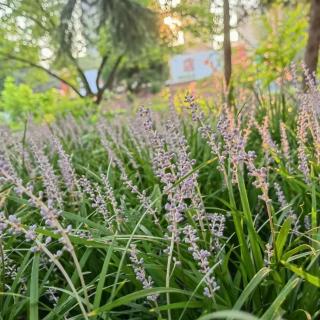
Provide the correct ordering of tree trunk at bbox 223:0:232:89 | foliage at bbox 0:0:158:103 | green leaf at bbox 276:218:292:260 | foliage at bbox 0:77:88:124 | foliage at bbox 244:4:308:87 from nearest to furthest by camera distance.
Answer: green leaf at bbox 276:218:292:260, tree trunk at bbox 223:0:232:89, foliage at bbox 0:0:158:103, foliage at bbox 244:4:308:87, foliage at bbox 0:77:88:124

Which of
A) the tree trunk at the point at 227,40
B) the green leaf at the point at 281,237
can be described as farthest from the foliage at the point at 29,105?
the green leaf at the point at 281,237

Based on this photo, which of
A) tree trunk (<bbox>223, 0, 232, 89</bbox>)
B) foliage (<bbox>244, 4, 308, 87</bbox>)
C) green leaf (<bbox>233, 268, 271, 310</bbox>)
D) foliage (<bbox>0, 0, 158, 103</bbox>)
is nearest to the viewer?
green leaf (<bbox>233, 268, 271, 310</bbox>)

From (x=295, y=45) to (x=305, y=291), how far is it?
25.0 ft

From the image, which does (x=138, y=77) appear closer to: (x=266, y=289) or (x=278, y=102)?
(x=278, y=102)

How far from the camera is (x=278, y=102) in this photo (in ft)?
14.9

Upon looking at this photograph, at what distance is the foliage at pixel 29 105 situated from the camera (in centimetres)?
939

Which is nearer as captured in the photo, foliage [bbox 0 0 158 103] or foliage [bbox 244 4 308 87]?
foliage [bbox 0 0 158 103]

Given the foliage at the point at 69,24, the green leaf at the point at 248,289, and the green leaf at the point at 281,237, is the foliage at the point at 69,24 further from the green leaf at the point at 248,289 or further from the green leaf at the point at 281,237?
the green leaf at the point at 248,289

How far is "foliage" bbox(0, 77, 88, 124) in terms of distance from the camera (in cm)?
939

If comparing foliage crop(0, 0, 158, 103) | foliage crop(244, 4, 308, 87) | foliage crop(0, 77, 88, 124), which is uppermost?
foliage crop(0, 0, 158, 103)

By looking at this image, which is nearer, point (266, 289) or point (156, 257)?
point (266, 289)

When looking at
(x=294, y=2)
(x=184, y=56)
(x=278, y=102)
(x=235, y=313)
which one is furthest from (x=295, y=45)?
(x=235, y=313)

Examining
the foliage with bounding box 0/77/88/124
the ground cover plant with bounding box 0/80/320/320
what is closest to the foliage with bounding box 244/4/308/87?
the foliage with bounding box 0/77/88/124

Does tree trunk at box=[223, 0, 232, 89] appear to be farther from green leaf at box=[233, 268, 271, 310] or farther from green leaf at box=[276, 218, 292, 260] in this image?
green leaf at box=[233, 268, 271, 310]
